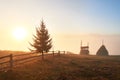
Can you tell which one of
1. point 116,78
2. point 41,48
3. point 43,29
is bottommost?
point 116,78

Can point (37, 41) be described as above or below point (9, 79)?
above

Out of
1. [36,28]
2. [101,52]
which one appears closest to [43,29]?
[36,28]

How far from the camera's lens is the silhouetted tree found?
42500 mm

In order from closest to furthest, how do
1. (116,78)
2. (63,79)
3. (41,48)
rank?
(63,79), (116,78), (41,48)

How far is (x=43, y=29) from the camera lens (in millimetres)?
43250

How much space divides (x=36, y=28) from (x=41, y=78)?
20705mm

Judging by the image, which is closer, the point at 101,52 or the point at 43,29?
the point at 43,29

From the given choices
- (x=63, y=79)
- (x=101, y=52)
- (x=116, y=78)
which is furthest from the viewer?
(x=101, y=52)

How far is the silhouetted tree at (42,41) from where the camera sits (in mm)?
42500

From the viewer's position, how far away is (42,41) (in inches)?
1677

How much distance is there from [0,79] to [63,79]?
6.48 m

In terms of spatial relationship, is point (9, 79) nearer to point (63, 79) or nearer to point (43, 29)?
point (63, 79)

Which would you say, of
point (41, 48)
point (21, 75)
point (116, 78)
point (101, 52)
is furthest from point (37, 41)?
point (101, 52)

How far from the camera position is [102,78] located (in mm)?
24484
